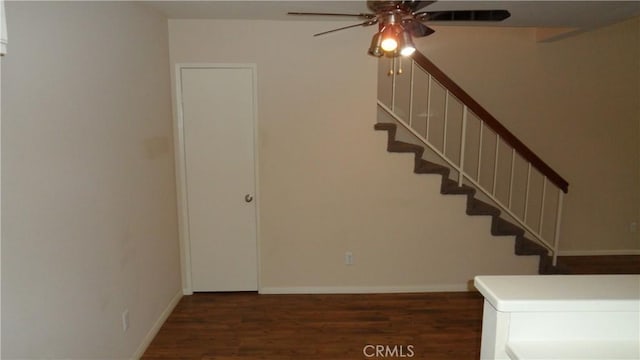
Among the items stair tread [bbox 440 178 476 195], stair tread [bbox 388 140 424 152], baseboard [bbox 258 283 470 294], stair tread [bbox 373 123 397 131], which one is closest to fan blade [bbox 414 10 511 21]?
stair tread [bbox 373 123 397 131]

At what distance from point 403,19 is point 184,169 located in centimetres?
225

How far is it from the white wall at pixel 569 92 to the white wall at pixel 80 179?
3013 mm

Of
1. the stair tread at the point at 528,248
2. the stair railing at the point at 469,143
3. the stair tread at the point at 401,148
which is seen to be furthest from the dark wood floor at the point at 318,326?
the stair railing at the point at 469,143

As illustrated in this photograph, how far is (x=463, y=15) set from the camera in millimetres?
2008

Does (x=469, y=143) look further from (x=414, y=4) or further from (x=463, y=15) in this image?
(x=414, y=4)

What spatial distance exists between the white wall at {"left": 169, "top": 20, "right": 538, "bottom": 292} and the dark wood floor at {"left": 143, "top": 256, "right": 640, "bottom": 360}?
A: 24 cm

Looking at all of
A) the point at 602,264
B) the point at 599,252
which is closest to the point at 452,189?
the point at 602,264

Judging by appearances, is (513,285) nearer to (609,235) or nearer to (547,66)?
(547,66)

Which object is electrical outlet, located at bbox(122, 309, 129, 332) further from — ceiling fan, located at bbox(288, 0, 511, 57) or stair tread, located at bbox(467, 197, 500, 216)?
stair tread, located at bbox(467, 197, 500, 216)

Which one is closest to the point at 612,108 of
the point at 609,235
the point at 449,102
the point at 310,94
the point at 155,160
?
the point at 609,235

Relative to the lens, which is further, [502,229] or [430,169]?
[502,229]

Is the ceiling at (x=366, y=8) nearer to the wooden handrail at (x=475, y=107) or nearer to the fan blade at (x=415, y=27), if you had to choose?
the wooden handrail at (x=475, y=107)

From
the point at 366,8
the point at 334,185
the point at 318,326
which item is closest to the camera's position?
the point at 366,8

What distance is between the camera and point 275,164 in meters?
3.27
